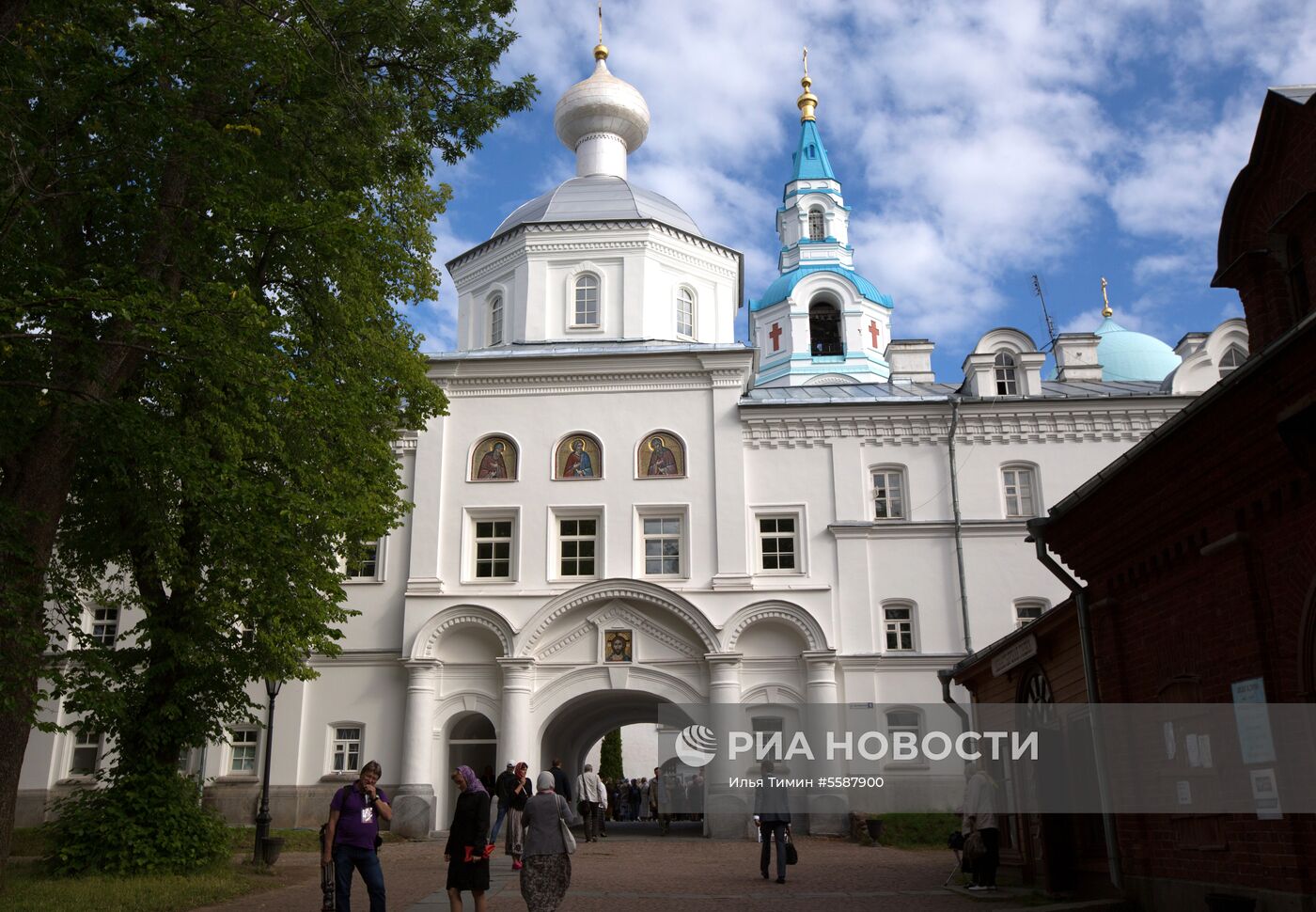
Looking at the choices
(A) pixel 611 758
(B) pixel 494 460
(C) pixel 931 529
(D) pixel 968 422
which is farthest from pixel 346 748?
(A) pixel 611 758

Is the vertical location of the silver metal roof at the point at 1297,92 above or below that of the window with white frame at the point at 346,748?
above

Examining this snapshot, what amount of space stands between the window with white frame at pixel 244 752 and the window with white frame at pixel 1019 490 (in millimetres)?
17665

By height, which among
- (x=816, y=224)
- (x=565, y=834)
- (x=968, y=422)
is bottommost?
(x=565, y=834)

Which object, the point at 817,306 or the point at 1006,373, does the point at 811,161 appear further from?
the point at 1006,373

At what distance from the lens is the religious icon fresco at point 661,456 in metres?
26.8

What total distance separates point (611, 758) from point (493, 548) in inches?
813

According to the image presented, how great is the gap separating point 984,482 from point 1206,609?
18.0m

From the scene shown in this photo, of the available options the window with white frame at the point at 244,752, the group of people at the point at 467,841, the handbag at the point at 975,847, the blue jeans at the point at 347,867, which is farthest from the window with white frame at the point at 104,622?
the handbag at the point at 975,847

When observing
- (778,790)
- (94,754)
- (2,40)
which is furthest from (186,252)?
(94,754)

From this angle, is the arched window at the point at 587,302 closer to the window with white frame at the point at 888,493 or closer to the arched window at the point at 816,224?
the window with white frame at the point at 888,493

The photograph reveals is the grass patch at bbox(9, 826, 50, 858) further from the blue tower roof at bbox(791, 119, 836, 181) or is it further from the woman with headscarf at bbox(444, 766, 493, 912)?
the blue tower roof at bbox(791, 119, 836, 181)

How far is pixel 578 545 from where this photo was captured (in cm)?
2666

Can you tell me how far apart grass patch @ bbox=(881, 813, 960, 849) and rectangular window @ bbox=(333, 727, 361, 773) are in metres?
11.4

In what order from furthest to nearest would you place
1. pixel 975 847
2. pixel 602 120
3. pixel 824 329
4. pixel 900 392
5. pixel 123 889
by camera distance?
pixel 824 329, pixel 602 120, pixel 900 392, pixel 975 847, pixel 123 889
